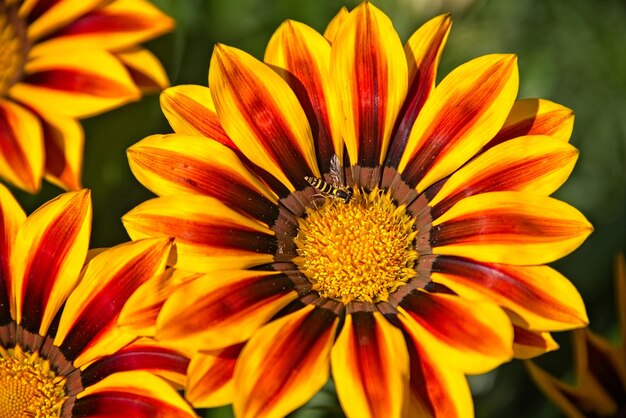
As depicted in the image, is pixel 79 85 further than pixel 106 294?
Yes

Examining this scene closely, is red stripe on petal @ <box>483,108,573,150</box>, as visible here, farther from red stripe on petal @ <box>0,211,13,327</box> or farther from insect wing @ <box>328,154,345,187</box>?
red stripe on petal @ <box>0,211,13,327</box>

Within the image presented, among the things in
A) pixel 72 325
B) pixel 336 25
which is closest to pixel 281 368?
pixel 72 325

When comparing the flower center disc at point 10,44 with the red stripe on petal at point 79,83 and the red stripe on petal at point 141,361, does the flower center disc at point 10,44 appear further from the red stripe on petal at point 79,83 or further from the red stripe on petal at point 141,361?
the red stripe on petal at point 141,361

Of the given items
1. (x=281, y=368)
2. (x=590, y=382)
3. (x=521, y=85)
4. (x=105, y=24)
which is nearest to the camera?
(x=281, y=368)

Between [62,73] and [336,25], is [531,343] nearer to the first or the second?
[336,25]

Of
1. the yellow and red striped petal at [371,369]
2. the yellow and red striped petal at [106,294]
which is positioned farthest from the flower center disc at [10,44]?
the yellow and red striped petal at [371,369]

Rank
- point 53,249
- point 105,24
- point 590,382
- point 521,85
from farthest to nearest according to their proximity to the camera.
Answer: point 521,85 < point 105,24 < point 590,382 < point 53,249
